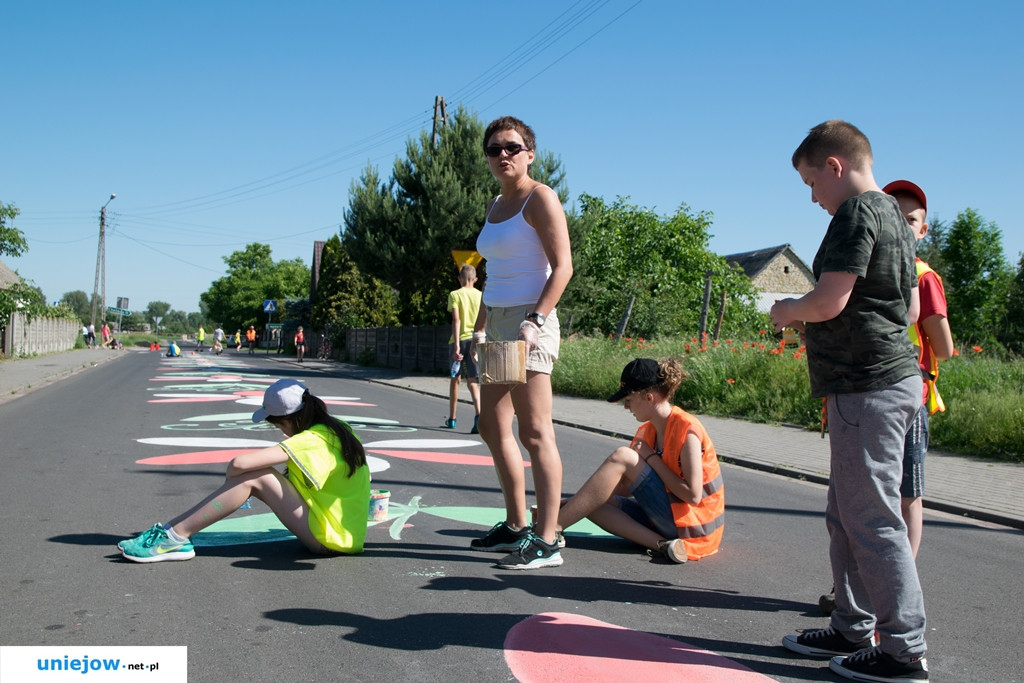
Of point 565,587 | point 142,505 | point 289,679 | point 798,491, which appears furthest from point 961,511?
point 142,505

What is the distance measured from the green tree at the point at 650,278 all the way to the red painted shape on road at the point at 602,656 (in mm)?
21865

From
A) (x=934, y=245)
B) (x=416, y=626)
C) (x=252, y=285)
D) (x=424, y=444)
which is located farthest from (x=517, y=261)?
(x=252, y=285)

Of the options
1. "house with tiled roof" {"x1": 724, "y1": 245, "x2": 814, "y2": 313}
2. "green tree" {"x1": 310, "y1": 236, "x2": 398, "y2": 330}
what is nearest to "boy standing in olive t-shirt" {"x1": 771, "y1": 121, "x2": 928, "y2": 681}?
"green tree" {"x1": 310, "y1": 236, "x2": 398, "y2": 330}

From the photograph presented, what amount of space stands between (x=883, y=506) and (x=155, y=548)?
3305mm

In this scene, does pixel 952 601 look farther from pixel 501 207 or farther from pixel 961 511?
pixel 501 207

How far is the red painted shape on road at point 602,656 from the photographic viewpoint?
9.23 ft

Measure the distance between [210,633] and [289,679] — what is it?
1.85 ft

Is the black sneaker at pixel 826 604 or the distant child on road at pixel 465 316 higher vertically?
the distant child on road at pixel 465 316

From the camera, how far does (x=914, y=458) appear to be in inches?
124

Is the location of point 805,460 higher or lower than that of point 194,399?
higher

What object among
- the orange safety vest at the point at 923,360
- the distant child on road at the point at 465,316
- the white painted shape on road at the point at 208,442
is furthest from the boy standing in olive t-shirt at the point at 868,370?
the white painted shape on road at the point at 208,442

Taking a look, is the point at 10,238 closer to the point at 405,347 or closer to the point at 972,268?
the point at 405,347

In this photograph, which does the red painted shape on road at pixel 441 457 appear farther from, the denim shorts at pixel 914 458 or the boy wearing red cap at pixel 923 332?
the denim shorts at pixel 914 458

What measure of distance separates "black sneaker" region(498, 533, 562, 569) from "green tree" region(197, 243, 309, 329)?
87.9 metres
